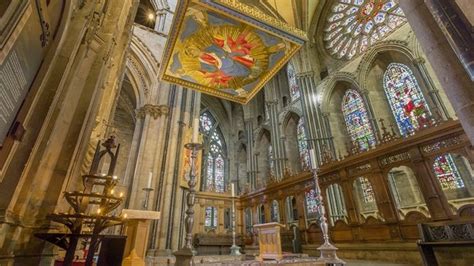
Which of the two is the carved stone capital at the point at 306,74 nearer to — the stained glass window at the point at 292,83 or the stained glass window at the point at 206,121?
the stained glass window at the point at 292,83

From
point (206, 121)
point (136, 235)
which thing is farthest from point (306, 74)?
point (136, 235)

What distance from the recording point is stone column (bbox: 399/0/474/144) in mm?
2361

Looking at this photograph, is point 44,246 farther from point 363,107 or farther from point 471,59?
point 363,107

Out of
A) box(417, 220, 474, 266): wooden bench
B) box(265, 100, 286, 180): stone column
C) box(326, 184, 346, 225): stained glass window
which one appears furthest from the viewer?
box(265, 100, 286, 180): stone column

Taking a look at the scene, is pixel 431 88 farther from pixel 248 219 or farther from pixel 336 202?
pixel 248 219

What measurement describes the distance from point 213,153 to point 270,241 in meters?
12.4

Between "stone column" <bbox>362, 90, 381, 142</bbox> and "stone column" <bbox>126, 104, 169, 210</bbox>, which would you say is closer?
"stone column" <bbox>126, 104, 169, 210</bbox>

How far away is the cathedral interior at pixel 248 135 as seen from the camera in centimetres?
181

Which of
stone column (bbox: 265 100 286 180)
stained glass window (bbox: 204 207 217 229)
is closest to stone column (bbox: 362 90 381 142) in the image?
stone column (bbox: 265 100 286 180)

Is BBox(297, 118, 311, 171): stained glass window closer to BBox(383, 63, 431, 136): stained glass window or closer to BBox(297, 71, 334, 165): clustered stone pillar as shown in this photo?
BBox(297, 71, 334, 165): clustered stone pillar

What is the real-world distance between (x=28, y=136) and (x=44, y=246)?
0.90 m

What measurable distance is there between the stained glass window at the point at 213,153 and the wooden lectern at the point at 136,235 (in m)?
10.6

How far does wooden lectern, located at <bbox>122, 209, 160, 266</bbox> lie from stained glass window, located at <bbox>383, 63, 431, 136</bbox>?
890cm

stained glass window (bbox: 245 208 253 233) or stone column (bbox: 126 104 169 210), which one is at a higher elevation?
stone column (bbox: 126 104 169 210)
